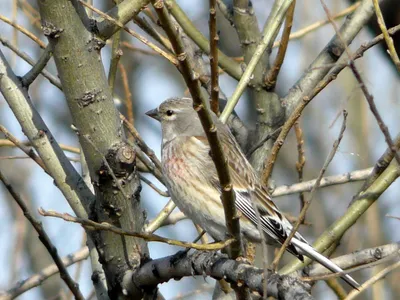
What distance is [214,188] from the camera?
5043 millimetres

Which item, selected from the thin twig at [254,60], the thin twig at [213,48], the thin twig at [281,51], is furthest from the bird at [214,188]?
the thin twig at [213,48]

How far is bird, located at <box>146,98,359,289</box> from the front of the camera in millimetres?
4898

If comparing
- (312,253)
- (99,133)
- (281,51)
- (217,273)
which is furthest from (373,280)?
(281,51)

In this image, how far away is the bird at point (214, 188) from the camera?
4898 millimetres

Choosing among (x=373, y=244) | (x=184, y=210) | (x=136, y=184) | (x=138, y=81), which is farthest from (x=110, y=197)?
(x=138, y=81)

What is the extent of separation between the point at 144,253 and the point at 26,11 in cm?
311

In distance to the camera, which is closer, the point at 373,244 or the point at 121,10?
the point at 121,10

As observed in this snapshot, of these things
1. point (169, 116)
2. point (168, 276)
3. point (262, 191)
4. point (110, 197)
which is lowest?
point (168, 276)

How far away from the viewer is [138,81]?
39.6ft

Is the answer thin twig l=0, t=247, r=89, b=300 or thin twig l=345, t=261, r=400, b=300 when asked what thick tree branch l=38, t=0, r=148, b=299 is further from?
thin twig l=345, t=261, r=400, b=300

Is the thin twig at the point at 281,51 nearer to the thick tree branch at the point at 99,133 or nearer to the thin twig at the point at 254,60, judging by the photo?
the thin twig at the point at 254,60

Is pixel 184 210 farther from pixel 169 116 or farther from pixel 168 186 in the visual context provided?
pixel 169 116

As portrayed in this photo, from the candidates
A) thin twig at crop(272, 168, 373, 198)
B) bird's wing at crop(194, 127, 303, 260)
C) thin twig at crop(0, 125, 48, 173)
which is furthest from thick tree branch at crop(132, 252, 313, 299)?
thin twig at crop(272, 168, 373, 198)

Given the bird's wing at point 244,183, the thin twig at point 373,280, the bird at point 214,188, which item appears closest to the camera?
the thin twig at point 373,280
